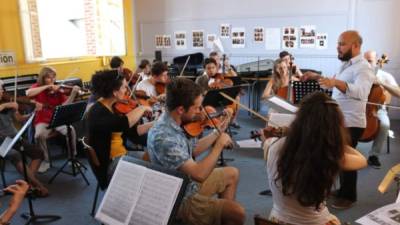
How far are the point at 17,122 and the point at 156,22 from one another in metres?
4.40

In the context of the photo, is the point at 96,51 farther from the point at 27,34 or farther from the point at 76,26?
the point at 27,34

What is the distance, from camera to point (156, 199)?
164 cm

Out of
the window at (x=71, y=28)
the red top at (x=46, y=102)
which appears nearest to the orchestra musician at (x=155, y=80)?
the red top at (x=46, y=102)

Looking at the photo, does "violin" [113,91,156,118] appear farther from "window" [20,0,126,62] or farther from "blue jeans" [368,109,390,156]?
"blue jeans" [368,109,390,156]

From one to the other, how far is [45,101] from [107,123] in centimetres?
214

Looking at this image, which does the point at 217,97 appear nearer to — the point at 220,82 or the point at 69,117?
the point at 220,82

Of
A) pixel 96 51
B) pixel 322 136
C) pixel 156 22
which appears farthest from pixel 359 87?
pixel 156 22

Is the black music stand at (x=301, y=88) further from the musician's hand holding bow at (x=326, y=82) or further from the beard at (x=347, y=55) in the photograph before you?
the musician's hand holding bow at (x=326, y=82)

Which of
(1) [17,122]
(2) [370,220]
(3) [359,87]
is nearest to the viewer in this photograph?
(2) [370,220]

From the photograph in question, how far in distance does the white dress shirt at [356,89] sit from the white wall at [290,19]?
12.2ft

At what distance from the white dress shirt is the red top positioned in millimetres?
3303

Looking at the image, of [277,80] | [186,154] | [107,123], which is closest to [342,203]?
[277,80]

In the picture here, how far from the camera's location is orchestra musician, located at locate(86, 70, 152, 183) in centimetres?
268

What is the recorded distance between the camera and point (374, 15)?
6129mm
